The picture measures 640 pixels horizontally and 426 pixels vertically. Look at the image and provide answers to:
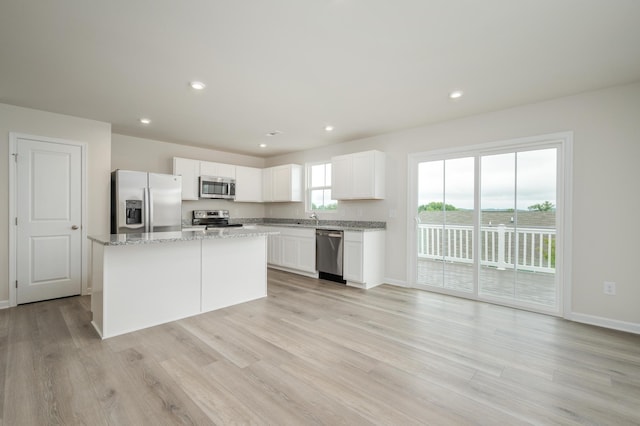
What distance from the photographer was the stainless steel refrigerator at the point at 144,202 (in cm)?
→ 430

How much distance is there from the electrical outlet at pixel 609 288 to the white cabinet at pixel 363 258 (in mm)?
2640

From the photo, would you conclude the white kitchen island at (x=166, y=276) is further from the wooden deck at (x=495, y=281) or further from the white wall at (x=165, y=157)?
the wooden deck at (x=495, y=281)

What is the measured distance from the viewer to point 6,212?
3.62 metres

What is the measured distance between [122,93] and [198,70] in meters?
1.16

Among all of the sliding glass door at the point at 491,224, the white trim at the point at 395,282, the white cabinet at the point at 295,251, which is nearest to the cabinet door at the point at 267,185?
the white cabinet at the point at 295,251

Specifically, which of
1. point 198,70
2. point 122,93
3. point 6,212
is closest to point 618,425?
point 198,70

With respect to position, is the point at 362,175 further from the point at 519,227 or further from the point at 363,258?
the point at 519,227

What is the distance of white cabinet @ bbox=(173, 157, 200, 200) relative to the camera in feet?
17.4

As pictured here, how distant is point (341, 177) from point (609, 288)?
11.9 ft

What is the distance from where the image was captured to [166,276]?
3068 mm

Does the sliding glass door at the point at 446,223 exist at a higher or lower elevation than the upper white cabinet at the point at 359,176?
lower

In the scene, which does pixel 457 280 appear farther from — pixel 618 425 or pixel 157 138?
pixel 157 138

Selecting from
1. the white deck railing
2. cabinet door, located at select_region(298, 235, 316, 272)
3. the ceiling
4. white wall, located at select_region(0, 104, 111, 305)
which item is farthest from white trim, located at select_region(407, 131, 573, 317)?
white wall, located at select_region(0, 104, 111, 305)

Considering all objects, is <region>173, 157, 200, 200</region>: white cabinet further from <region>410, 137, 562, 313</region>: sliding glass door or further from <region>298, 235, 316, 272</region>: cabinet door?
<region>410, 137, 562, 313</region>: sliding glass door
